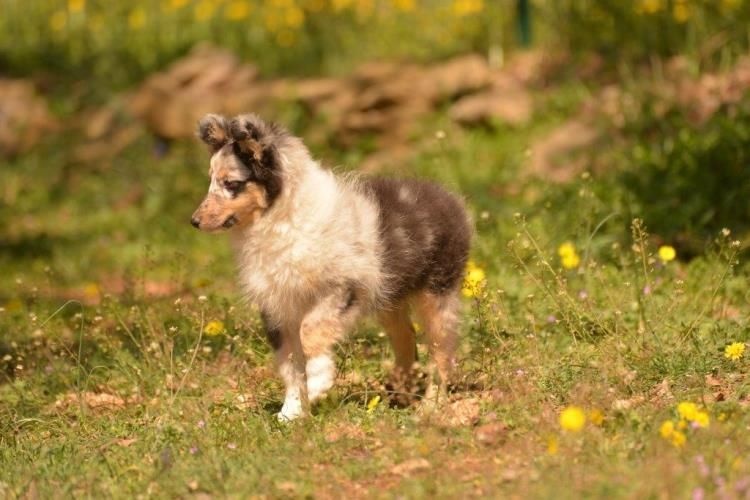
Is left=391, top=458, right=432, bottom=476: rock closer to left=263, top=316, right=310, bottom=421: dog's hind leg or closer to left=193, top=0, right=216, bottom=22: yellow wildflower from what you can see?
left=263, top=316, right=310, bottom=421: dog's hind leg

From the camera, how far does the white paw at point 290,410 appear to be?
5750mm

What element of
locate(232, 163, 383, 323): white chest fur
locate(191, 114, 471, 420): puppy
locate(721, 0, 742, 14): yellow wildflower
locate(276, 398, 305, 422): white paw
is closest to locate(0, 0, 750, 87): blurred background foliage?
locate(721, 0, 742, 14): yellow wildflower

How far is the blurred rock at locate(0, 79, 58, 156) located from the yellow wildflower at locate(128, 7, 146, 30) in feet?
4.95

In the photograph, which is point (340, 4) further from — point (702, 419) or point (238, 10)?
point (702, 419)

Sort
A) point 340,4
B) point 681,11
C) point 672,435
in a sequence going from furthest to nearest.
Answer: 1. point 340,4
2. point 681,11
3. point 672,435

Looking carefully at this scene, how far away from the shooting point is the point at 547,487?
432cm

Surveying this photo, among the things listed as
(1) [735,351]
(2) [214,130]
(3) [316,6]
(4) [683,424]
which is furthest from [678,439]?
(3) [316,6]

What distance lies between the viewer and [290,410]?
229 inches

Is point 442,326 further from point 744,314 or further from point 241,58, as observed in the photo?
point 241,58

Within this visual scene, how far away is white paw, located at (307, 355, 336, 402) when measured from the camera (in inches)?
225

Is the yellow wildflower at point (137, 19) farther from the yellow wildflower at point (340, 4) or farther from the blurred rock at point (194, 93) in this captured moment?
the yellow wildflower at point (340, 4)

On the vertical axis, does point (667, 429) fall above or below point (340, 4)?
above

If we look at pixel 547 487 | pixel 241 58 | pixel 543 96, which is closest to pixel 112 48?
pixel 241 58

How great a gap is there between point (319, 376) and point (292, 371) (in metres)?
0.21
